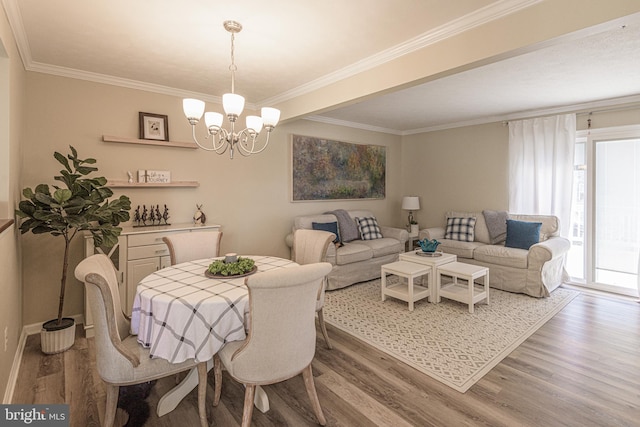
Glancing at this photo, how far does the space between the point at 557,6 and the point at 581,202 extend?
144 inches

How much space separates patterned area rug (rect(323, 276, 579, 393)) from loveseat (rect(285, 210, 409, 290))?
241 mm

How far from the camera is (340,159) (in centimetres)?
557

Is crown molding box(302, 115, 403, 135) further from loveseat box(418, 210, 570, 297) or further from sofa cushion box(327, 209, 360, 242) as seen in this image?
loveseat box(418, 210, 570, 297)

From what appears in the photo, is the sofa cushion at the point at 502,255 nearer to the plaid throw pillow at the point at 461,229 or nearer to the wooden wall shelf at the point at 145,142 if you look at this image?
the plaid throw pillow at the point at 461,229

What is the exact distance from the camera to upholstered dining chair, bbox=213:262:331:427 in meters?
1.57

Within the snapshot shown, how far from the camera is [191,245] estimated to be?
2994 millimetres

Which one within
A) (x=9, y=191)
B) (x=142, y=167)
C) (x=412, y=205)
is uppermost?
(x=142, y=167)

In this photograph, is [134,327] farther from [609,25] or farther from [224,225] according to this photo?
[609,25]

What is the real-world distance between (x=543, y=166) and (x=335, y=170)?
3060 mm

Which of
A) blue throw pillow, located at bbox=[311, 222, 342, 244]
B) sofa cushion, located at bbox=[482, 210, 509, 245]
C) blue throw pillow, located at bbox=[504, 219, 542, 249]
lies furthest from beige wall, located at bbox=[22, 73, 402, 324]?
blue throw pillow, located at bbox=[504, 219, 542, 249]

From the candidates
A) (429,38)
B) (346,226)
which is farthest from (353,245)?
(429,38)

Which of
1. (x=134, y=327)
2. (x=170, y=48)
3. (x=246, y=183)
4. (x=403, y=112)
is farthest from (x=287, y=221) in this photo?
(x=134, y=327)

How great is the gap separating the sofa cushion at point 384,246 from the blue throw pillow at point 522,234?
1.52m

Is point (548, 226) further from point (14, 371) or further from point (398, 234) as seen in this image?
point (14, 371)
